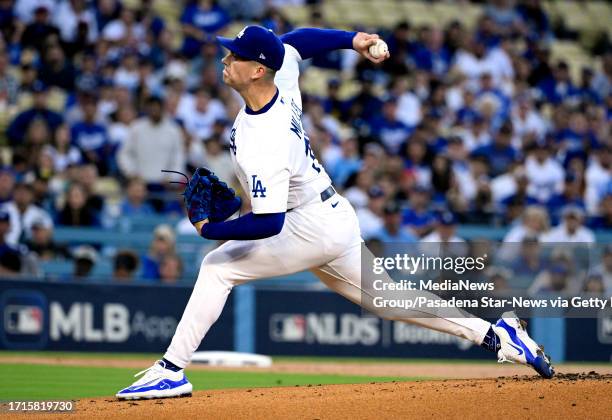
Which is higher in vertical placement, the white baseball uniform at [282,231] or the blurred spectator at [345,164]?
the blurred spectator at [345,164]

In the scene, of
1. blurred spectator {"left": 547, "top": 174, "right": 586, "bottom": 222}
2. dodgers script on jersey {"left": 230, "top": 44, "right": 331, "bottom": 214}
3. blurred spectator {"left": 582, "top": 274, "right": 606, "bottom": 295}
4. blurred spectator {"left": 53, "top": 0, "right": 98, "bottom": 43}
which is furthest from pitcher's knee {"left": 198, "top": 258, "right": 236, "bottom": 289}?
blurred spectator {"left": 53, "top": 0, "right": 98, "bottom": 43}

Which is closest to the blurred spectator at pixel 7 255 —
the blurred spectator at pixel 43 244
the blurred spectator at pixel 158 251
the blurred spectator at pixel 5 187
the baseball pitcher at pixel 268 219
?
the blurred spectator at pixel 43 244

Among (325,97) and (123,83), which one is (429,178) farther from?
(123,83)

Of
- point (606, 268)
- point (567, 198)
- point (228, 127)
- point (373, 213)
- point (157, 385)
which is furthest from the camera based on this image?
point (567, 198)

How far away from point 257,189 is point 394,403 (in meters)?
1.30

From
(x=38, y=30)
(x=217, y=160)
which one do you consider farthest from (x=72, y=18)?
(x=217, y=160)

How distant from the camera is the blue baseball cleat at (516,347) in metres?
6.22

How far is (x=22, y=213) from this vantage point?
38.6 ft

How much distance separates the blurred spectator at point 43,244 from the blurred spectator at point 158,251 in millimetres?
928

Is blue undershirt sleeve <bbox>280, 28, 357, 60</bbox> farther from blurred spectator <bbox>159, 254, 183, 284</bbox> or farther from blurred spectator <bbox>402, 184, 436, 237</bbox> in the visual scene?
blurred spectator <bbox>402, 184, 436, 237</bbox>

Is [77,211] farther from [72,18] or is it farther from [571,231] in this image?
[571,231]

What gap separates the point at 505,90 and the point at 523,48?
171 centimetres

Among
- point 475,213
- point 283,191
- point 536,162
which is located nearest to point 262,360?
point 475,213

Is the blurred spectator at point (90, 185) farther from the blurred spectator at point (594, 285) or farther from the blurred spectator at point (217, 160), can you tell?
the blurred spectator at point (594, 285)
